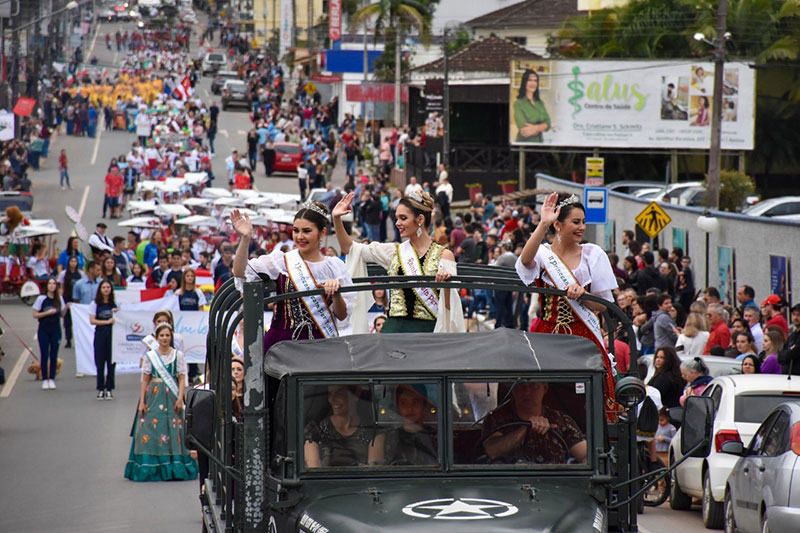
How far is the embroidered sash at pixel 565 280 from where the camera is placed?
24.6 ft

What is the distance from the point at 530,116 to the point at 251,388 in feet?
133

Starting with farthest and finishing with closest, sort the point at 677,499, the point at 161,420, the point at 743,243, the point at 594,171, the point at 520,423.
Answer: the point at 594,171, the point at 743,243, the point at 161,420, the point at 677,499, the point at 520,423

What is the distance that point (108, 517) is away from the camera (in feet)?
43.4

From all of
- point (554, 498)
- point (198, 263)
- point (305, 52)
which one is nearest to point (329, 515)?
point (554, 498)

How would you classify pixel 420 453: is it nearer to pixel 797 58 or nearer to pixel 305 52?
pixel 797 58

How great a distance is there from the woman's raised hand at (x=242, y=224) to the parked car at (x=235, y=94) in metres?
73.9

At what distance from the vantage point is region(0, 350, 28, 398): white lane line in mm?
21234

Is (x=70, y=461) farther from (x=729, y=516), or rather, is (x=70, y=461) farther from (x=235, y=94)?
(x=235, y=94)

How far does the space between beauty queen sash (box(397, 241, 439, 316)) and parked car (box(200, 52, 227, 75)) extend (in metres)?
95.9

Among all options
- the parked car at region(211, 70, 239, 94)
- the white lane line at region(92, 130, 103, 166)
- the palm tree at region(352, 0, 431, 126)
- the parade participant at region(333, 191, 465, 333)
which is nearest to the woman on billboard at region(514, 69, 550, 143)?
the palm tree at region(352, 0, 431, 126)

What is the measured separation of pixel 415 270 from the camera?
331 inches

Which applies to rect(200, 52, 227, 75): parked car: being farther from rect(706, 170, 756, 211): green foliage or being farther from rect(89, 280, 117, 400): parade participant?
rect(89, 280, 117, 400): parade participant

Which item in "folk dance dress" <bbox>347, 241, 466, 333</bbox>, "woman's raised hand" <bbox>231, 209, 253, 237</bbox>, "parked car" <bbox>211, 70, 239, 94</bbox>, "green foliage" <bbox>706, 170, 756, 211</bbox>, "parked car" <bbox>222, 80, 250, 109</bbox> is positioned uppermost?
"parked car" <bbox>211, 70, 239, 94</bbox>

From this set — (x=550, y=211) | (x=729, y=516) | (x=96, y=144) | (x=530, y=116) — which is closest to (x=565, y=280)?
(x=550, y=211)
